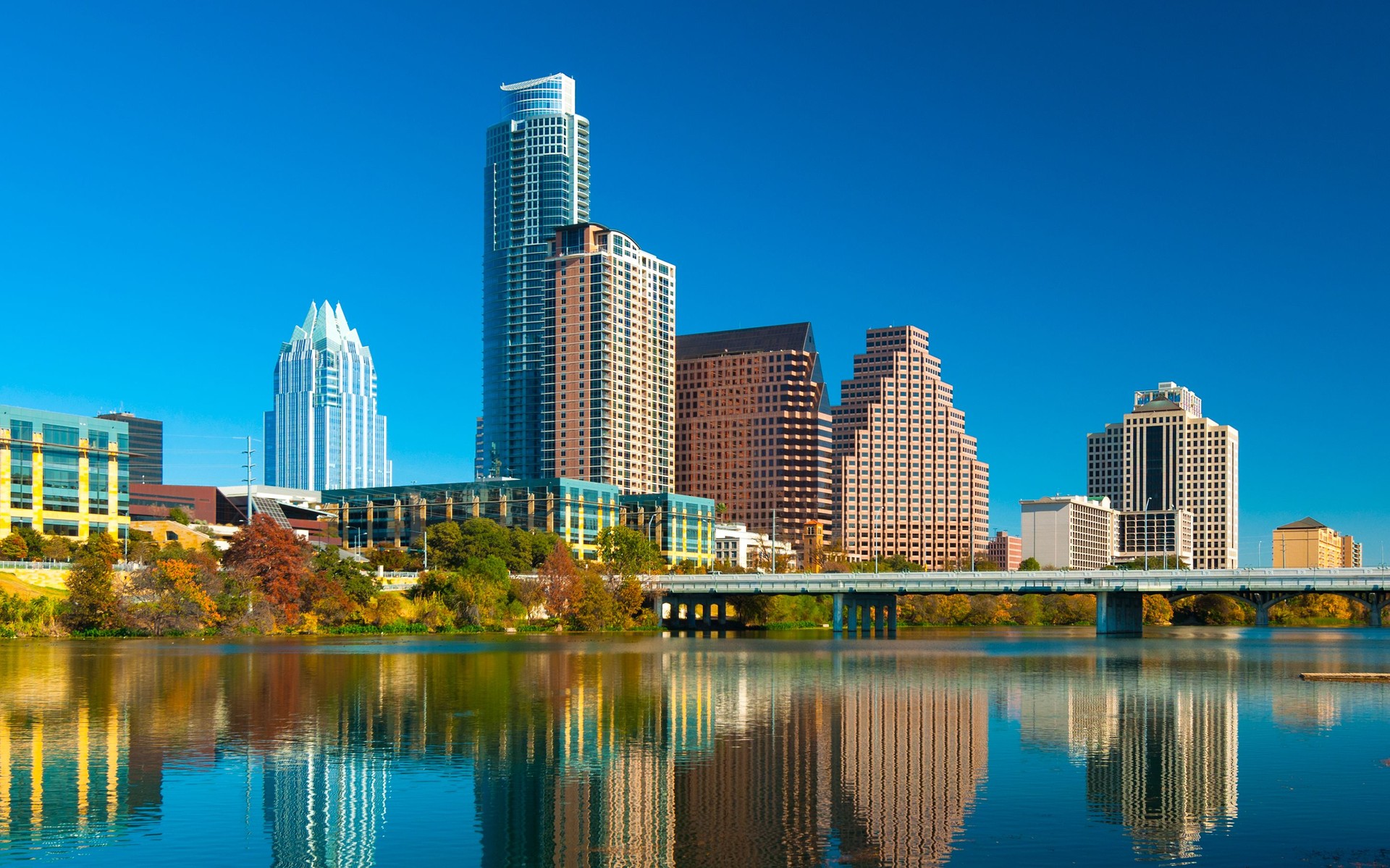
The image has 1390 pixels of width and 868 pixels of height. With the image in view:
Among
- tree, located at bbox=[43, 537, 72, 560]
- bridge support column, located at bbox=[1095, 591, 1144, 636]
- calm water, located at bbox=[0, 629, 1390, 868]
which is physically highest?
tree, located at bbox=[43, 537, 72, 560]

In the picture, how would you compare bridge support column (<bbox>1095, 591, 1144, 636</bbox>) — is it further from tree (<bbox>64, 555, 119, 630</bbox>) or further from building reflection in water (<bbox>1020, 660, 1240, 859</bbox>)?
tree (<bbox>64, 555, 119, 630</bbox>)

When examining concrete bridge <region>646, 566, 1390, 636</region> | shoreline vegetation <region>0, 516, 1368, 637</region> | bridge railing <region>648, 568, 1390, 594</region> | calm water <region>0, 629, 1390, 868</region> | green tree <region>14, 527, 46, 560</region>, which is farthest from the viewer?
concrete bridge <region>646, 566, 1390, 636</region>

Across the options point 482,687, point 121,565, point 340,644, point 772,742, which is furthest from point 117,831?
point 121,565

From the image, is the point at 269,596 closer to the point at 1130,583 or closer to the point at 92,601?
the point at 92,601

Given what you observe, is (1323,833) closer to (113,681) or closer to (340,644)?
(113,681)

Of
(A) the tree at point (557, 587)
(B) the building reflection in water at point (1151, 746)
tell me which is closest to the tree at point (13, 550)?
(A) the tree at point (557, 587)

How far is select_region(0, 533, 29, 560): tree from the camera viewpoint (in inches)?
6924

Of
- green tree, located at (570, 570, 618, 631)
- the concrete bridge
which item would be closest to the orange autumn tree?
green tree, located at (570, 570, 618, 631)

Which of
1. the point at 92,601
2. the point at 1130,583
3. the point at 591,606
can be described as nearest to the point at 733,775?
the point at 92,601

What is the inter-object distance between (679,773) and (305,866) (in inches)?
639

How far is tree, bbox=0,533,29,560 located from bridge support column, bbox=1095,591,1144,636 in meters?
145

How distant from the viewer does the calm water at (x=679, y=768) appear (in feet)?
119

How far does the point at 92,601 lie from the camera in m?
141

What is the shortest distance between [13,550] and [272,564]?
4420 centimetres
